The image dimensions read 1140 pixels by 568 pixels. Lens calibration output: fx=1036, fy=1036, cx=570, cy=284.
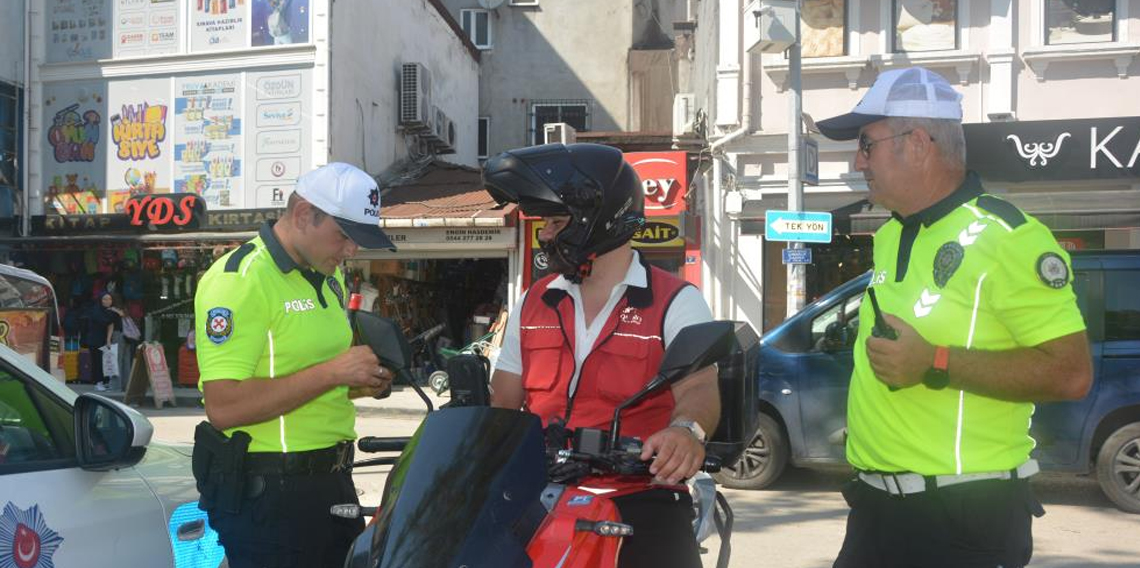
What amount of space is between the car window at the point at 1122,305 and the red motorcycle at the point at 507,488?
21.4 ft

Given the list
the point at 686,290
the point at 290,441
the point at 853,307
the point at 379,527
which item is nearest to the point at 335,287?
the point at 290,441

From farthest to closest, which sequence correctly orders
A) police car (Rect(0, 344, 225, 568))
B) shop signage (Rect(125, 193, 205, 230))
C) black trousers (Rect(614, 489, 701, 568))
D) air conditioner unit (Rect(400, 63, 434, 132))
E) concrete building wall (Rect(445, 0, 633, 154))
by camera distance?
concrete building wall (Rect(445, 0, 633, 154)), air conditioner unit (Rect(400, 63, 434, 132)), shop signage (Rect(125, 193, 205, 230)), police car (Rect(0, 344, 225, 568)), black trousers (Rect(614, 489, 701, 568))

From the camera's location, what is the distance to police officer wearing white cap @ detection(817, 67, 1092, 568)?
2.48 metres

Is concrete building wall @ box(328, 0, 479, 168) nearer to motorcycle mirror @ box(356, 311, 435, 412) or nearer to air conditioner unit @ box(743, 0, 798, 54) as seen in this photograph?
air conditioner unit @ box(743, 0, 798, 54)

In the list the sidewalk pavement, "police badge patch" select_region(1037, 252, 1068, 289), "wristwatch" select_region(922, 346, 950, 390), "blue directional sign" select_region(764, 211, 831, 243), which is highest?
"blue directional sign" select_region(764, 211, 831, 243)

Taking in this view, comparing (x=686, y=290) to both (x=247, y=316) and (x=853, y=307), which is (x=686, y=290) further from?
(x=853, y=307)

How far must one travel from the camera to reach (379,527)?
2.02 metres

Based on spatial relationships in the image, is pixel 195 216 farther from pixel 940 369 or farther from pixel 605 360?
pixel 940 369

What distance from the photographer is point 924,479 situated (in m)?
2.65

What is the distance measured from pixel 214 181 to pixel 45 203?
3.51 meters

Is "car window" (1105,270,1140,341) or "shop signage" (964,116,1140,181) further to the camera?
"shop signage" (964,116,1140,181)

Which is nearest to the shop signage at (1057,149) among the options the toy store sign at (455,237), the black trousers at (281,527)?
the toy store sign at (455,237)

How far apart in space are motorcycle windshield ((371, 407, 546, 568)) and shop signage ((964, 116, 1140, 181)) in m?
13.4

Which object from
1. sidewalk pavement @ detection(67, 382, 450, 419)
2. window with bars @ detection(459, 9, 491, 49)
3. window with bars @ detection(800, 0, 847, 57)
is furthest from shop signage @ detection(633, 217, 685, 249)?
window with bars @ detection(459, 9, 491, 49)
